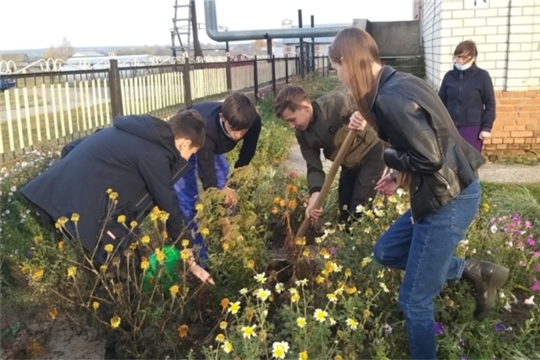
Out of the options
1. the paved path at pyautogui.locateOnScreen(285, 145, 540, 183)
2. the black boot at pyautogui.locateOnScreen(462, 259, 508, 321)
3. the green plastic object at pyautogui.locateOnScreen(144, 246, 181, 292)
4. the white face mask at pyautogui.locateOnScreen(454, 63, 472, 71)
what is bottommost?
the paved path at pyautogui.locateOnScreen(285, 145, 540, 183)

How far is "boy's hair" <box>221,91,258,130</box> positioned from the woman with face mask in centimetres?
299

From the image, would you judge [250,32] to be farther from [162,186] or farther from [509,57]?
[162,186]

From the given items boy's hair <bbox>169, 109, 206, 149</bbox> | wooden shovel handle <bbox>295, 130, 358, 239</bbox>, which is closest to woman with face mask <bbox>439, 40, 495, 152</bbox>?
wooden shovel handle <bbox>295, 130, 358, 239</bbox>

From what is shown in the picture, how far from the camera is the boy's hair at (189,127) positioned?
10.0 feet

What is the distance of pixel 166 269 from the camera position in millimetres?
2863

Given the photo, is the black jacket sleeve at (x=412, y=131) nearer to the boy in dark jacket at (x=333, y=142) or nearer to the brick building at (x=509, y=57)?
the boy in dark jacket at (x=333, y=142)

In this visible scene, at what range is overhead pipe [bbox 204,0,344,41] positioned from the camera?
20953mm

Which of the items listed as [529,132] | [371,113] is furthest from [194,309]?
[529,132]

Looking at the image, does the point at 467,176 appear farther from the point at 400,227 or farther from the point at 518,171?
the point at 518,171

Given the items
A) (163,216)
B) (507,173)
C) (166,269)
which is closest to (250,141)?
(166,269)

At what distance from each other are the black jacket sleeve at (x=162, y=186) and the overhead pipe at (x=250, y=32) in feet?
59.1

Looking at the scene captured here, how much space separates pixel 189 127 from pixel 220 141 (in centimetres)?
98

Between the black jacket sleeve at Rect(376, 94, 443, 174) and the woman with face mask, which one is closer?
the black jacket sleeve at Rect(376, 94, 443, 174)

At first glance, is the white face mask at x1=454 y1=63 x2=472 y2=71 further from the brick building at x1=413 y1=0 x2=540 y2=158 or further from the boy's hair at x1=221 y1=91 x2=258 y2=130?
the boy's hair at x1=221 y1=91 x2=258 y2=130
